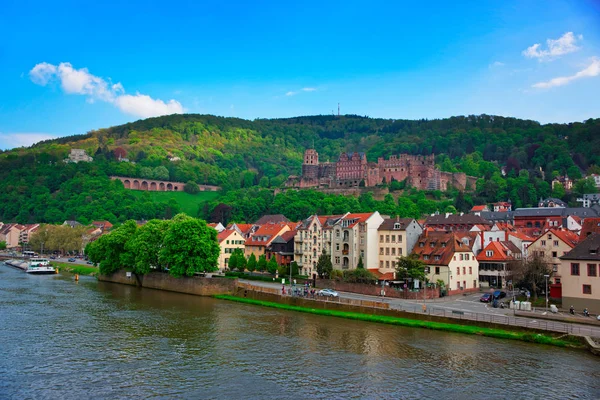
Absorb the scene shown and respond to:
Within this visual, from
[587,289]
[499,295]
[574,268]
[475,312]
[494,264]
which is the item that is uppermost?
[574,268]

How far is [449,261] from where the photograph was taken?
5356 cm

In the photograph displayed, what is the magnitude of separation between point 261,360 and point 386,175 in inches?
5724

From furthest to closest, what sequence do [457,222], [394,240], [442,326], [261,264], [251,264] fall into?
[457,222] → [251,264] → [261,264] → [394,240] → [442,326]

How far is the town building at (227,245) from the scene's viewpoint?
80938 mm

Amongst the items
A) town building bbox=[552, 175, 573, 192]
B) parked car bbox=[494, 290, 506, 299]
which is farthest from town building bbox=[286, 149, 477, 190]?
parked car bbox=[494, 290, 506, 299]

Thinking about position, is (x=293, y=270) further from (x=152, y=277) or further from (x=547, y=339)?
(x=547, y=339)

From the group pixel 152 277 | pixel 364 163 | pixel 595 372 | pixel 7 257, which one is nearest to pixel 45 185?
pixel 7 257

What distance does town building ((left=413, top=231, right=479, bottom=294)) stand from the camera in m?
54.1

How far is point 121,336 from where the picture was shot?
37500 millimetres

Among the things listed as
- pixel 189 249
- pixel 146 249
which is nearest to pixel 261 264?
pixel 189 249

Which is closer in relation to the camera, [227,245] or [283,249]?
[283,249]

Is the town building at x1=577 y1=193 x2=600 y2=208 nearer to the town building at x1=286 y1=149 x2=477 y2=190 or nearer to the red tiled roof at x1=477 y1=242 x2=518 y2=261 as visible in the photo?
the town building at x1=286 y1=149 x2=477 y2=190

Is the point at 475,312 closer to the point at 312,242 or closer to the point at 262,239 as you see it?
the point at 312,242

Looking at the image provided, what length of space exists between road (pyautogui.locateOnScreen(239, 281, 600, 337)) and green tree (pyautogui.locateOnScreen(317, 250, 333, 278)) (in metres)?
5.65
